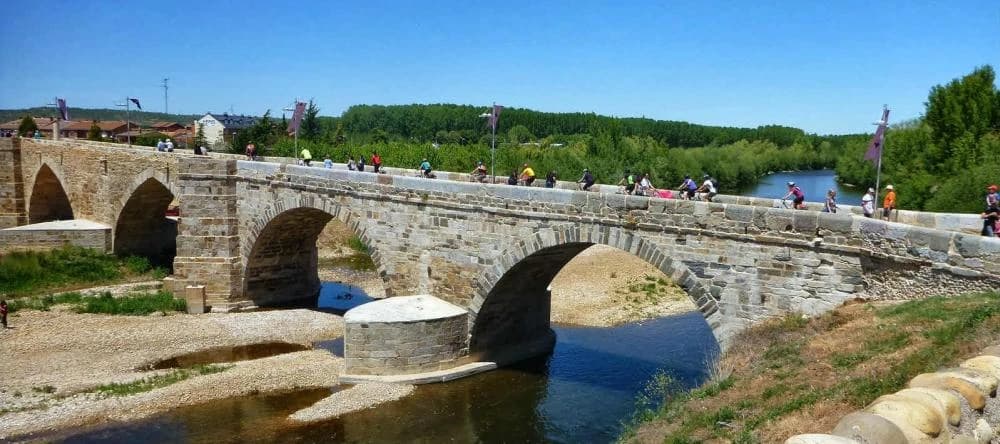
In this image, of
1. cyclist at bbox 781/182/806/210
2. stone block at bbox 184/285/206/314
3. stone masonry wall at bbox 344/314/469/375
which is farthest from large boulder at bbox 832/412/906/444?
stone block at bbox 184/285/206/314

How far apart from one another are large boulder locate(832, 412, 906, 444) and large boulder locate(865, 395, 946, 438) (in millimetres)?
136

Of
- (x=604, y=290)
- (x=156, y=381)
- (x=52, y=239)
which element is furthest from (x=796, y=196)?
(x=52, y=239)

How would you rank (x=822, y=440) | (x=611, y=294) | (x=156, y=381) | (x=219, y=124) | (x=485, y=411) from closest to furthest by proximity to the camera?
(x=822, y=440) → (x=485, y=411) → (x=156, y=381) → (x=611, y=294) → (x=219, y=124)

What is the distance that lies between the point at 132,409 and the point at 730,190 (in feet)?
224

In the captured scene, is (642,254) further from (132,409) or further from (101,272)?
(101,272)

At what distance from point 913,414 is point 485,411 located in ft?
42.8

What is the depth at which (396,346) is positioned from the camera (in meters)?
19.2

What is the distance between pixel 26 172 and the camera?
146 ft

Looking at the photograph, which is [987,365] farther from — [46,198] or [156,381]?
[46,198]

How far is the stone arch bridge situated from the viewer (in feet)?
44.5

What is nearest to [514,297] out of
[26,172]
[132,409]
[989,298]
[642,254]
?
[642,254]

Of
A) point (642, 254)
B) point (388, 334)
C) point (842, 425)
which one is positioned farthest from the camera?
point (388, 334)

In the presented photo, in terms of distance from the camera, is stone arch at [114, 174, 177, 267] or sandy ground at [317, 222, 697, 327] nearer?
sandy ground at [317, 222, 697, 327]

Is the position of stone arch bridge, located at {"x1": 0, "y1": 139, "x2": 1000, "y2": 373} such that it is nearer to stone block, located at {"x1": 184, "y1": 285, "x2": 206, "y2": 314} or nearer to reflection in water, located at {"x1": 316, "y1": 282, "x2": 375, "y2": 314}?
stone block, located at {"x1": 184, "y1": 285, "x2": 206, "y2": 314}
